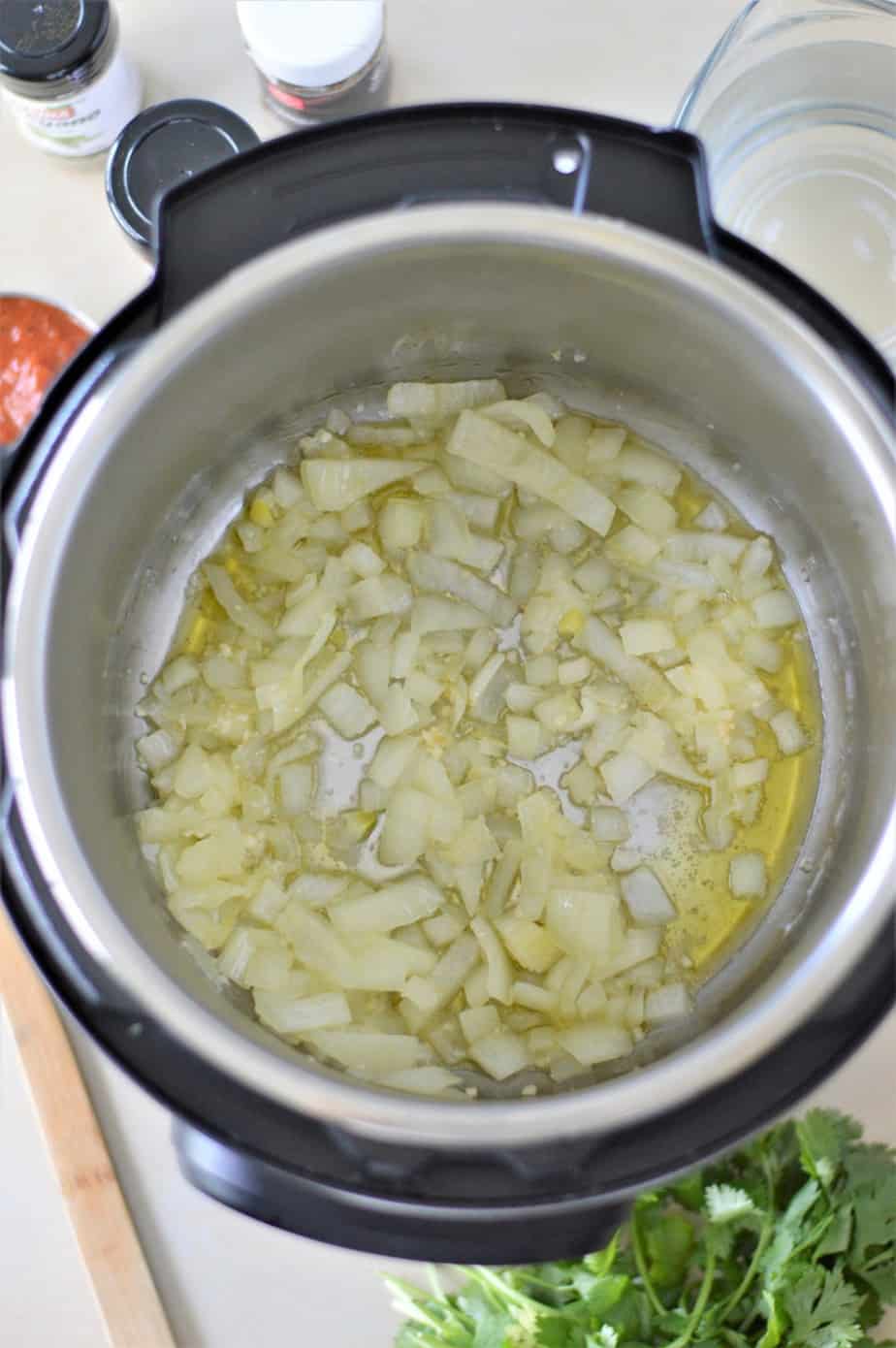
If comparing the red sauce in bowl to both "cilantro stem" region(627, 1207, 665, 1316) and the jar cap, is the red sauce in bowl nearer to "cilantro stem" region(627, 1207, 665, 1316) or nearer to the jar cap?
the jar cap

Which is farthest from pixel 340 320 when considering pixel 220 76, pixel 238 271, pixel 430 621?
pixel 220 76

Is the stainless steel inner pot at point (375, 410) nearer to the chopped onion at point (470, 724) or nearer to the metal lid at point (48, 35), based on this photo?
the chopped onion at point (470, 724)

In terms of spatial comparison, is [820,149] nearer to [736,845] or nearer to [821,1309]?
[736,845]

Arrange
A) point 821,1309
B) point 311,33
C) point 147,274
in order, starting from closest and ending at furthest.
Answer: point 821,1309
point 311,33
point 147,274

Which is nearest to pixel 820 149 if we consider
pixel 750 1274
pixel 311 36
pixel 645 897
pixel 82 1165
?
pixel 311 36

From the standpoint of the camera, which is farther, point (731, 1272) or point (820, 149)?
point (820, 149)

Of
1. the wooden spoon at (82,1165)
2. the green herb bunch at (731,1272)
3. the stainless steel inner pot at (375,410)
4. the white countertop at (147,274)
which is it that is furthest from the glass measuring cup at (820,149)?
the wooden spoon at (82,1165)

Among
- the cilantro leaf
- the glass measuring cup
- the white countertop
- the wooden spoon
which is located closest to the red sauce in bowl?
the white countertop
